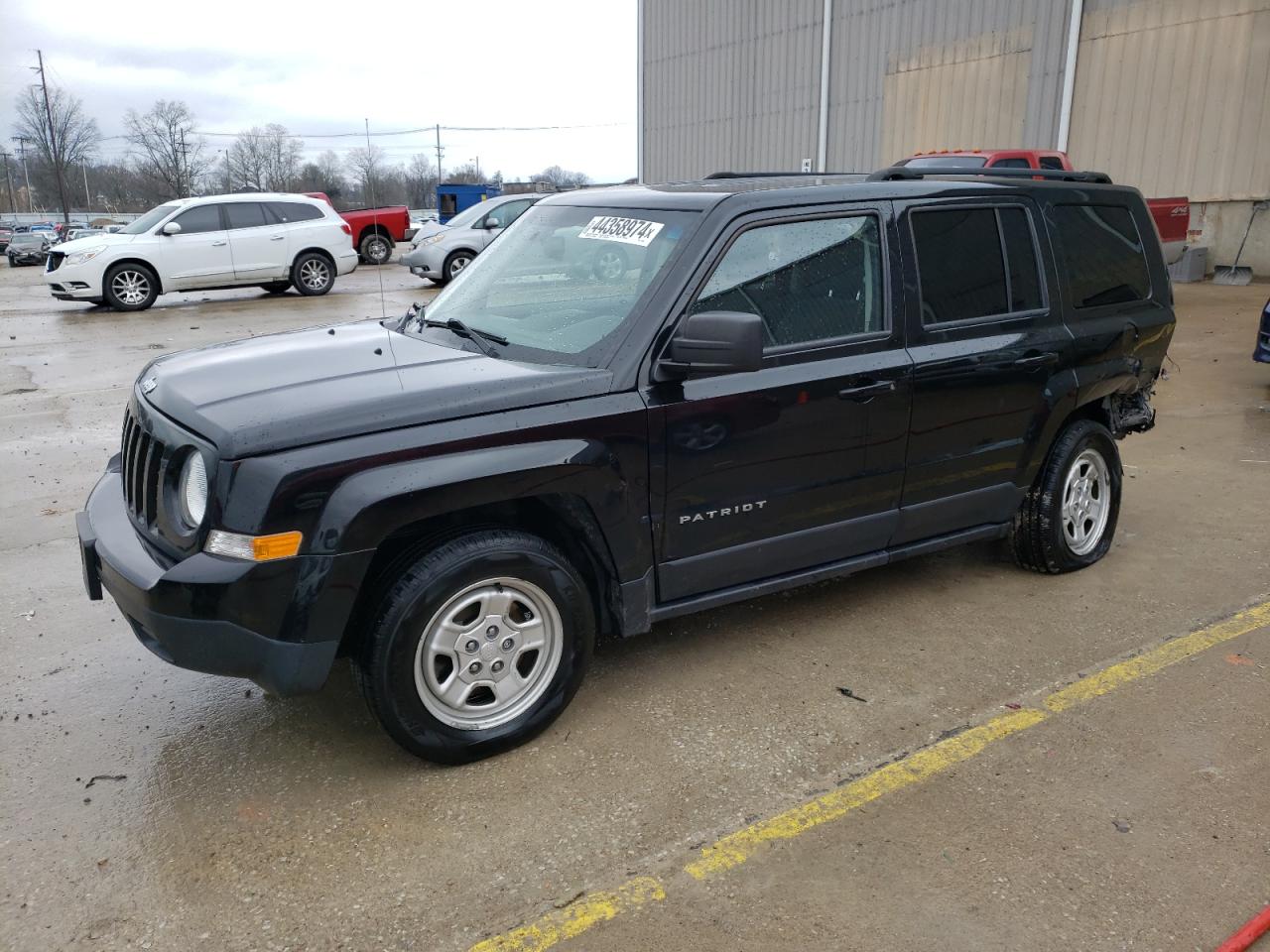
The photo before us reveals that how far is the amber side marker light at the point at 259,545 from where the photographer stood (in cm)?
277

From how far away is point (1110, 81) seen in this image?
18094mm

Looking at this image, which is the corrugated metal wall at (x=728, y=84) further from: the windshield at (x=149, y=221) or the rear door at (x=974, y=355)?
the rear door at (x=974, y=355)

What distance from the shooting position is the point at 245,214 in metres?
16.5

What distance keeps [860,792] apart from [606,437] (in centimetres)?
137

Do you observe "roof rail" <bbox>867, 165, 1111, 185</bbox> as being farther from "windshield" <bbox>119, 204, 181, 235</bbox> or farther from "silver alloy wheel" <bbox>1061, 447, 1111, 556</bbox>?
"windshield" <bbox>119, 204, 181, 235</bbox>

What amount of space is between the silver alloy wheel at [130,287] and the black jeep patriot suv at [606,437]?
13482 millimetres

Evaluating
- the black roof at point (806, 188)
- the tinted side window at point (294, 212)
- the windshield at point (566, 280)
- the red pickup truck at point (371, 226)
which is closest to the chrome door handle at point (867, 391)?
the black roof at point (806, 188)

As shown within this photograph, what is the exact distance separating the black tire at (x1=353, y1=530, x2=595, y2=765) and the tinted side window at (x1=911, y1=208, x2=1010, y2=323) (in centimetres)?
190

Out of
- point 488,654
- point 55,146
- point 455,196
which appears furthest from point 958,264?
point 55,146

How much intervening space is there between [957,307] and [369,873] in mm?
3068

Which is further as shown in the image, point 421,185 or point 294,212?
point 421,185

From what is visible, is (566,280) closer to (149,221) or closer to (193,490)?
(193,490)

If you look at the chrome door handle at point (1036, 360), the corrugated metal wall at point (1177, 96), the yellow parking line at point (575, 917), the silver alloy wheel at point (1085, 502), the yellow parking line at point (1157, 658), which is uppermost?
the corrugated metal wall at point (1177, 96)

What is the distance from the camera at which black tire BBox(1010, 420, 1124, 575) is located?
465 cm
